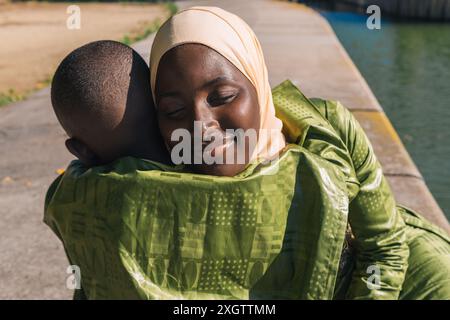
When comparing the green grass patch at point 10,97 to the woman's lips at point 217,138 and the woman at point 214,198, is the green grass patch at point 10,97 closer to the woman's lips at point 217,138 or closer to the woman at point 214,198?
the woman at point 214,198

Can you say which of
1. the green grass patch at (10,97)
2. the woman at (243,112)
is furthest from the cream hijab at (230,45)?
the green grass patch at (10,97)

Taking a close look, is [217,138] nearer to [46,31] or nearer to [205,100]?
[205,100]

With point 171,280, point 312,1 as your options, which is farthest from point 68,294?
point 312,1

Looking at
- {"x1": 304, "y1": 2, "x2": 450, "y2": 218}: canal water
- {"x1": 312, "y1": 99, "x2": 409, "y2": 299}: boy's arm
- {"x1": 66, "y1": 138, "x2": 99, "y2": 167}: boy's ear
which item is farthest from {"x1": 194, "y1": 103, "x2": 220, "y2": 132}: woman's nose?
{"x1": 304, "y1": 2, "x2": 450, "y2": 218}: canal water

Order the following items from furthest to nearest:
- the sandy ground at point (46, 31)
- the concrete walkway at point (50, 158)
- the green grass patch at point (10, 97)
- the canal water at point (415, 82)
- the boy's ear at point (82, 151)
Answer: the sandy ground at point (46, 31), the green grass patch at point (10, 97), the canal water at point (415, 82), the concrete walkway at point (50, 158), the boy's ear at point (82, 151)

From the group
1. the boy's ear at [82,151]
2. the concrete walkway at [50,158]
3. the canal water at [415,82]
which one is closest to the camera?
the boy's ear at [82,151]

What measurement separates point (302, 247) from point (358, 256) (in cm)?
23

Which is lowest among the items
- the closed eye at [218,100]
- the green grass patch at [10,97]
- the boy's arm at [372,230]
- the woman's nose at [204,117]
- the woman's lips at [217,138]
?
the green grass patch at [10,97]

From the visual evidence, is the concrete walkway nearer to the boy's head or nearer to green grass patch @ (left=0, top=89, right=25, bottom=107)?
green grass patch @ (left=0, top=89, right=25, bottom=107)

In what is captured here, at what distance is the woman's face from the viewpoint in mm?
1464

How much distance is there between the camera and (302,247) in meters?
Result: 1.58

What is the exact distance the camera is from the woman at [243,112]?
1473 millimetres

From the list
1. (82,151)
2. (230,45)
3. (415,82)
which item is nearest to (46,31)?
(415,82)

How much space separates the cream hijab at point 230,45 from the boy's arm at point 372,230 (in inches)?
8.8
